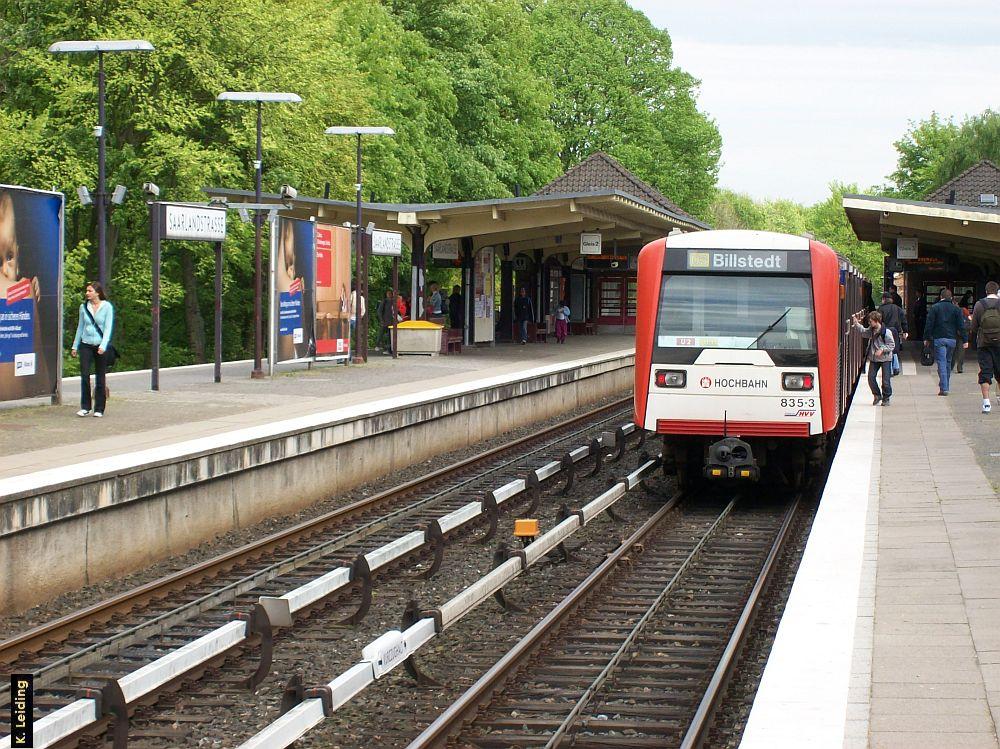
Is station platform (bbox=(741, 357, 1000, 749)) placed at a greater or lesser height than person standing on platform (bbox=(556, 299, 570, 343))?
lesser

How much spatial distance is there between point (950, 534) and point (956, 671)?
3.77m

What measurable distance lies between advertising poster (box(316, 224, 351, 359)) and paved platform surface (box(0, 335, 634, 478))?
0.52 metres

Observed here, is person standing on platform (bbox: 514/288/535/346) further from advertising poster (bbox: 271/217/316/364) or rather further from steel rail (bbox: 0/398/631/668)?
steel rail (bbox: 0/398/631/668)

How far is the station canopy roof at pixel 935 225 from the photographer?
28.2 meters

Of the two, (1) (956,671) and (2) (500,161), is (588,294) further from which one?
(1) (956,671)

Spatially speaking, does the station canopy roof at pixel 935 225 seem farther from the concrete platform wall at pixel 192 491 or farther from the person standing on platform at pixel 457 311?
the concrete platform wall at pixel 192 491

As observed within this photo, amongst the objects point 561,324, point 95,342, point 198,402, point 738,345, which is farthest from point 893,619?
point 561,324

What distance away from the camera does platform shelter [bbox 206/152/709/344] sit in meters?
29.7

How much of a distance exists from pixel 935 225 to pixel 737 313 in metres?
17.3

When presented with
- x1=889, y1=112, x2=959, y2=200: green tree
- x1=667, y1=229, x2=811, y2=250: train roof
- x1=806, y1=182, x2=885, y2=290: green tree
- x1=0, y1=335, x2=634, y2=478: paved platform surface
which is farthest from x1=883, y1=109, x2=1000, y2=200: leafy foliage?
x1=667, y1=229, x2=811, y2=250: train roof

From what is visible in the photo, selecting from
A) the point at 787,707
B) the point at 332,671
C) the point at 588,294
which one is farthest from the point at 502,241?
the point at 787,707

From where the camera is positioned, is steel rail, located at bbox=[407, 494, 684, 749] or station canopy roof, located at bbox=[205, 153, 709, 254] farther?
station canopy roof, located at bbox=[205, 153, 709, 254]

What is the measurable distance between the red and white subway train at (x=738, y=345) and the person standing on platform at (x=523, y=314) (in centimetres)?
2426

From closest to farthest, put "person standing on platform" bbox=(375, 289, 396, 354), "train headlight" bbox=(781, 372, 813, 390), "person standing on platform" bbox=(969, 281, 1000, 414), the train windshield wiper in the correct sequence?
1. "train headlight" bbox=(781, 372, 813, 390)
2. the train windshield wiper
3. "person standing on platform" bbox=(969, 281, 1000, 414)
4. "person standing on platform" bbox=(375, 289, 396, 354)
